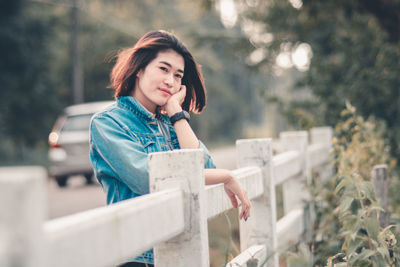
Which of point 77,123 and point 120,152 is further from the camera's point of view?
point 77,123

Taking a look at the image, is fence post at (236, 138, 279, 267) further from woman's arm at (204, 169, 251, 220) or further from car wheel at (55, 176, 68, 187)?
car wheel at (55, 176, 68, 187)

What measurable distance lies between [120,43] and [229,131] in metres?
18.4

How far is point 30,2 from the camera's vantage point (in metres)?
24.0

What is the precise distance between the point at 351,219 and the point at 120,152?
149 centimetres

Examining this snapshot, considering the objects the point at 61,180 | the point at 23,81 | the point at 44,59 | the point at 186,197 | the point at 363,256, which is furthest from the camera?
the point at 44,59

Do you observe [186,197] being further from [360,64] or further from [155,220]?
[360,64]

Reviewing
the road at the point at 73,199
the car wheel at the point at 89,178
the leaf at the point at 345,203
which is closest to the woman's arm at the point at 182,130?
the leaf at the point at 345,203

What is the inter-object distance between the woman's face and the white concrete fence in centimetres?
52

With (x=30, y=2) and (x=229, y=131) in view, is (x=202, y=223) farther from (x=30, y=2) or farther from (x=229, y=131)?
(x=229, y=131)

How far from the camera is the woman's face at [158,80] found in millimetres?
2494

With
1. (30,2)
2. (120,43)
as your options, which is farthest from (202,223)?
(120,43)

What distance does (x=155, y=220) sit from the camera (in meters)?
1.48

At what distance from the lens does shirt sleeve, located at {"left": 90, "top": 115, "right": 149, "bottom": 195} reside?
196 cm

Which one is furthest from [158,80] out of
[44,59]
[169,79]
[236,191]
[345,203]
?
[44,59]
